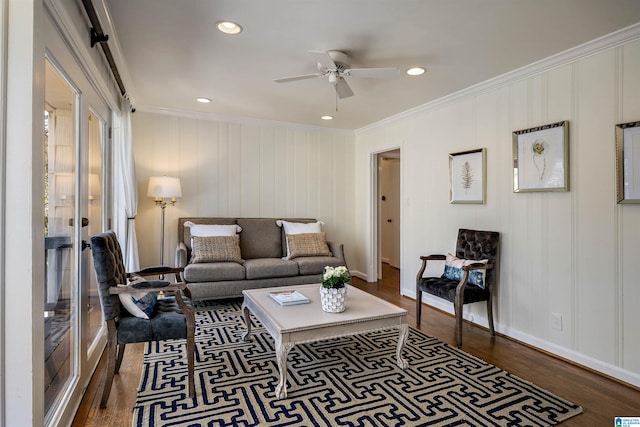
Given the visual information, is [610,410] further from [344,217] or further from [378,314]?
[344,217]

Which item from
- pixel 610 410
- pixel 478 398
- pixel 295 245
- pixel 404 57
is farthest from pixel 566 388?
pixel 295 245

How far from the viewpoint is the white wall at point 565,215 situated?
245cm

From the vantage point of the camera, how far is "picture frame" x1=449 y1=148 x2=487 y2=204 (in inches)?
138

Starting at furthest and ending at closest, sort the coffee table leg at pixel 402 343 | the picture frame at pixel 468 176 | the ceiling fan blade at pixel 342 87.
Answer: the picture frame at pixel 468 176, the ceiling fan blade at pixel 342 87, the coffee table leg at pixel 402 343

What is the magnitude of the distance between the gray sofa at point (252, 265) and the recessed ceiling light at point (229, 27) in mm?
2449

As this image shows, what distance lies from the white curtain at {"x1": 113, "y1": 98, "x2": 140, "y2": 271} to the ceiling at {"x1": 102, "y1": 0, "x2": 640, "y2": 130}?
429mm

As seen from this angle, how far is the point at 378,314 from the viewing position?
8.14 ft

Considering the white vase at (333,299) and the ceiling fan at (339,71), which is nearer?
the white vase at (333,299)

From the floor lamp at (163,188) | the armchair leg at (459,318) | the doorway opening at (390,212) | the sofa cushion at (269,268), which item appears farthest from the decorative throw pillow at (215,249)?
the doorway opening at (390,212)

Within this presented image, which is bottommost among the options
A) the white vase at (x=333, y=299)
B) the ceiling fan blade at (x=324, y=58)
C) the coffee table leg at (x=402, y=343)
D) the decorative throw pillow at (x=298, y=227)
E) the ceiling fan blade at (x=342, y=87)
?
the coffee table leg at (x=402, y=343)

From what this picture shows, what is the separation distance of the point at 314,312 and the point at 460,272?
63.5 inches

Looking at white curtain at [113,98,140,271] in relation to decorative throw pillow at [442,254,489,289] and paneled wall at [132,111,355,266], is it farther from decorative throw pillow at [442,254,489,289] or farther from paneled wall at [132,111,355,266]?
decorative throw pillow at [442,254,489,289]

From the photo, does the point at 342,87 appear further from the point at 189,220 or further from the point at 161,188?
the point at 189,220

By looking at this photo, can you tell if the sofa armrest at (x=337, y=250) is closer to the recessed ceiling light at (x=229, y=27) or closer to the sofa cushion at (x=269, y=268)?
the sofa cushion at (x=269, y=268)
